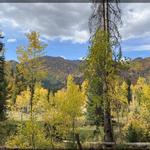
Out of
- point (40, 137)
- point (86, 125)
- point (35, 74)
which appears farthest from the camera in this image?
point (86, 125)

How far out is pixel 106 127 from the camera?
77.6ft

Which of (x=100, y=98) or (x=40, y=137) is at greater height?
(x=100, y=98)

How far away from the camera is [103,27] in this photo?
24.8m

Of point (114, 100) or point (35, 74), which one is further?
point (35, 74)

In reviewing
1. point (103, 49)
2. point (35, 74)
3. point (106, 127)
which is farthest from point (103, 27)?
point (35, 74)

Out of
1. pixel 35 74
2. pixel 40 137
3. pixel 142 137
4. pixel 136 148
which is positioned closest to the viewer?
pixel 136 148

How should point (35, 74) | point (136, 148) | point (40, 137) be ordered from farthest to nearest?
point (35, 74) → point (40, 137) → point (136, 148)

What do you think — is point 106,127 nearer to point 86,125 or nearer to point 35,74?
point 35,74

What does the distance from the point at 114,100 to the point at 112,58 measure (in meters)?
2.92

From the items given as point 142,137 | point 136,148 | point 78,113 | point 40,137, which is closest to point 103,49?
point 136,148

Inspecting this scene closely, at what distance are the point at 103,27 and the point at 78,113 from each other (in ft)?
98.7

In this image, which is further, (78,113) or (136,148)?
(78,113)

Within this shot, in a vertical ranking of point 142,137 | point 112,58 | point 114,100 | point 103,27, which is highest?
point 103,27

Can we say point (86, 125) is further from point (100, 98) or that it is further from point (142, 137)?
point (100, 98)
